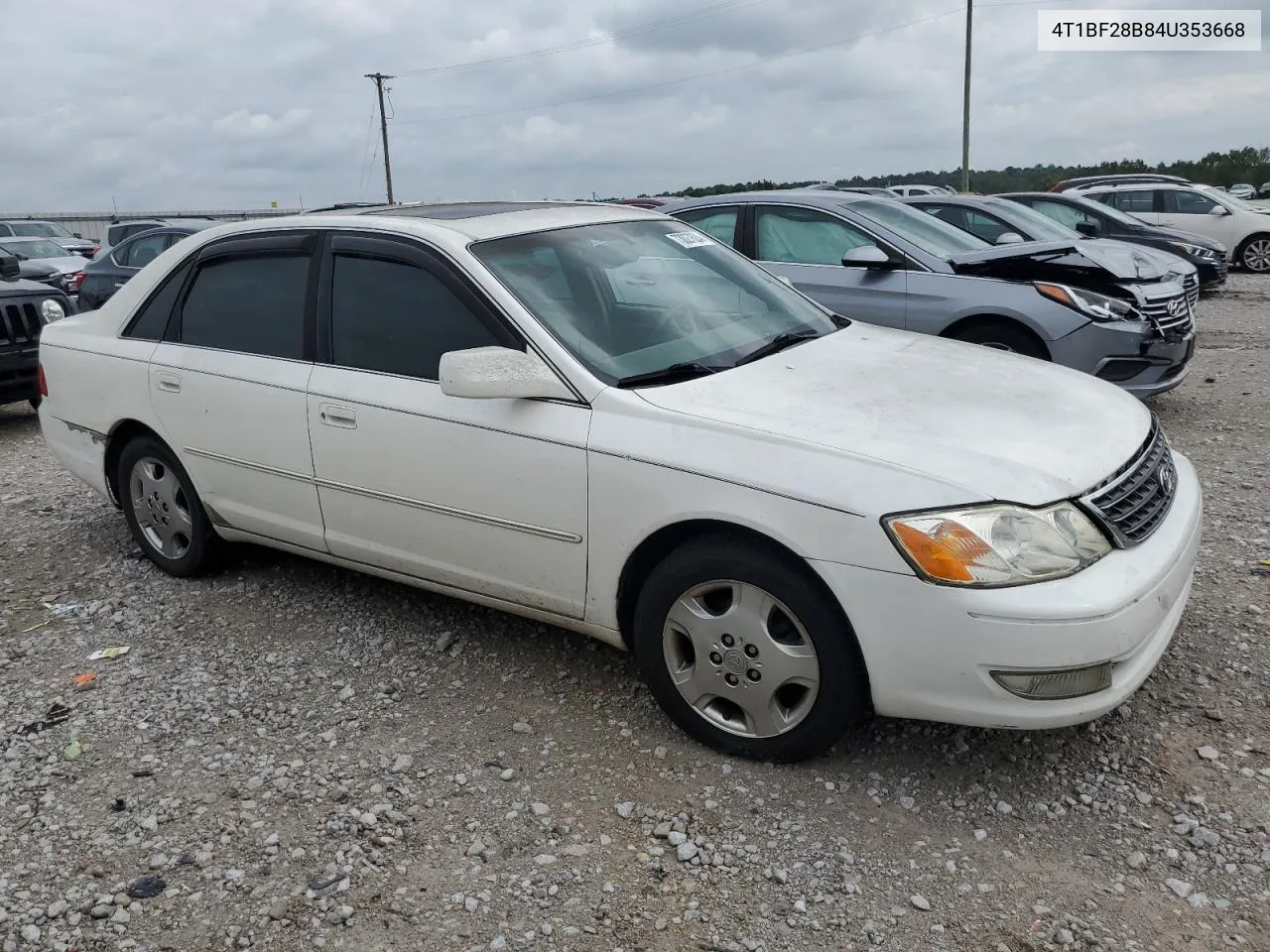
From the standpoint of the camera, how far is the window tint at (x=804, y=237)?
720 centimetres

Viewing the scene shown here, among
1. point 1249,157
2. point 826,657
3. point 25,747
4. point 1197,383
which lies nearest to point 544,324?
point 826,657

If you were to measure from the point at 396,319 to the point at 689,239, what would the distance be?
50.5 inches

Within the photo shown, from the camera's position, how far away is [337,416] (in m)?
3.79

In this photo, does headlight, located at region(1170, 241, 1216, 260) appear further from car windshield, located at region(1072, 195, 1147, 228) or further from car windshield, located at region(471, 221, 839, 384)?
car windshield, located at region(471, 221, 839, 384)

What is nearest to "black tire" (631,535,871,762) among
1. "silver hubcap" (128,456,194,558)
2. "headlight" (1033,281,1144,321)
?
"silver hubcap" (128,456,194,558)

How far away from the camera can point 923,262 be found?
6.94 m

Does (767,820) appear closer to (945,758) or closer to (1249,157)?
(945,758)

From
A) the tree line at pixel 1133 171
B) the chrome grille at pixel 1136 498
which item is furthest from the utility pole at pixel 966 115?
the chrome grille at pixel 1136 498

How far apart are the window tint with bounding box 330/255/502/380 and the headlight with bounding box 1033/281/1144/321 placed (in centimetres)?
447

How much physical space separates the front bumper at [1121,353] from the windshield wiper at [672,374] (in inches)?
155

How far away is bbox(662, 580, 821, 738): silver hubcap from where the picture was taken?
9.65 feet

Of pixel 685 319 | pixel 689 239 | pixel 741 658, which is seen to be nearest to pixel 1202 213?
pixel 689 239

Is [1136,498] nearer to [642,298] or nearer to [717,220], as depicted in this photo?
[642,298]

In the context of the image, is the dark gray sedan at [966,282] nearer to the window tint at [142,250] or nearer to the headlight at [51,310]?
the headlight at [51,310]
